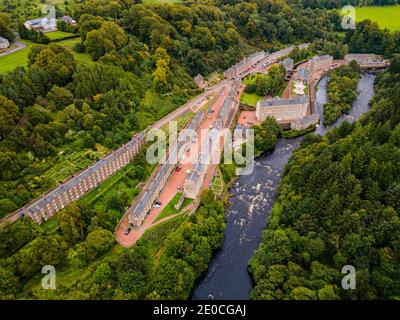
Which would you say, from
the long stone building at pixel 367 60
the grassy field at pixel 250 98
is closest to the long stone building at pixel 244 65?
the grassy field at pixel 250 98

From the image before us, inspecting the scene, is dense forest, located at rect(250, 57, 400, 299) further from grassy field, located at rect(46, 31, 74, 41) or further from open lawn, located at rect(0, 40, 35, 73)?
grassy field, located at rect(46, 31, 74, 41)

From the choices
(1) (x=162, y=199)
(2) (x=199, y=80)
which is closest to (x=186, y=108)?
(2) (x=199, y=80)

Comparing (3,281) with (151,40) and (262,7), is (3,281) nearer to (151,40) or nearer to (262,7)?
(151,40)

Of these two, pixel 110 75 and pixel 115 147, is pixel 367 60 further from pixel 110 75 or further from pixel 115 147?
pixel 115 147

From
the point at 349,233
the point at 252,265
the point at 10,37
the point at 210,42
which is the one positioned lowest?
the point at 252,265

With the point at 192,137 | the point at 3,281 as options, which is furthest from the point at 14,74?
the point at 3,281

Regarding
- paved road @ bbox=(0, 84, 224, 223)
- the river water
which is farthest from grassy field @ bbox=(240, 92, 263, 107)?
the river water
